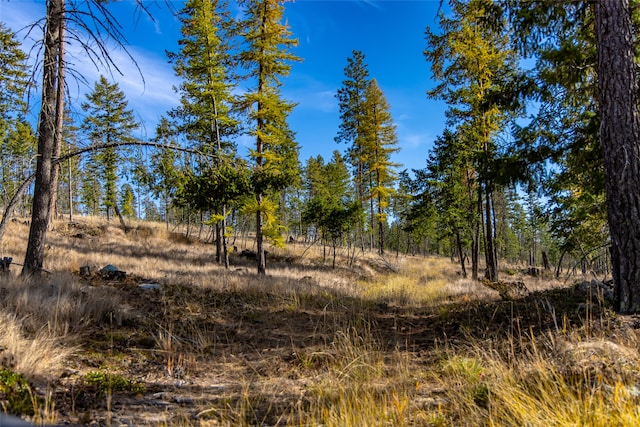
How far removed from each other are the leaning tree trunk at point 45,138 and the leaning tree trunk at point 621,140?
8824 mm

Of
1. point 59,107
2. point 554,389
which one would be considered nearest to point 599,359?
point 554,389

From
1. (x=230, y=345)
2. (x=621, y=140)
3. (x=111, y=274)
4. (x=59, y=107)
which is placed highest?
(x=59, y=107)

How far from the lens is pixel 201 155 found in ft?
20.6

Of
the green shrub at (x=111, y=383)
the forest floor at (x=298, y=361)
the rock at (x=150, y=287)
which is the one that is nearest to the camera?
the forest floor at (x=298, y=361)

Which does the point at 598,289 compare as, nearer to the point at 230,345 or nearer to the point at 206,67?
the point at 230,345

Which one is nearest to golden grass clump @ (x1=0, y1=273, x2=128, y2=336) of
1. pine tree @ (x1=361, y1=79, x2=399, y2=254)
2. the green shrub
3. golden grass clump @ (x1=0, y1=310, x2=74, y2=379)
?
golden grass clump @ (x1=0, y1=310, x2=74, y2=379)

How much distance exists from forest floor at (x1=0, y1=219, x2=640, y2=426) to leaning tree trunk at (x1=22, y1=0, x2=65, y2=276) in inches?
26.5

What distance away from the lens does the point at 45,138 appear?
19.0ft

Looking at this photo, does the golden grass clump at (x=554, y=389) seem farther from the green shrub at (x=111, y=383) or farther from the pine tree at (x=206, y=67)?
the pine tree at (x=206, y=67)

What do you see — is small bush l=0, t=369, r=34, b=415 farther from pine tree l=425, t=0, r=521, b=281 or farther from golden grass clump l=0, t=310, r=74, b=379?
pine tree l=425, t=0, r=521, b=281

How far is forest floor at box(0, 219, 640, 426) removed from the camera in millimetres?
2527

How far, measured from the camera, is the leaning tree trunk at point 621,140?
453 cm

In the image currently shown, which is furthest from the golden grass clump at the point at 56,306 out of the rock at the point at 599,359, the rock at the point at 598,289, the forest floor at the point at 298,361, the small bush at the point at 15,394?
the rock at the point at 598,289

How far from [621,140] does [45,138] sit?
9.68 meters
